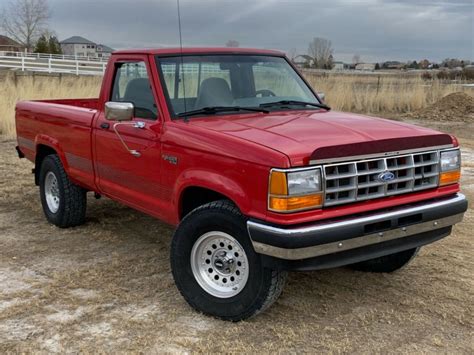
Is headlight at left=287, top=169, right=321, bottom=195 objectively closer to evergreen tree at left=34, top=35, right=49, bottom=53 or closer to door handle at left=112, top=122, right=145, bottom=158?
door handle at left=112, top=122, right=145, bottom=158

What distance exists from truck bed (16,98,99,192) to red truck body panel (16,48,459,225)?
2 centimetres

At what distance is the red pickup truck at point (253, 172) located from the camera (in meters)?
3.37

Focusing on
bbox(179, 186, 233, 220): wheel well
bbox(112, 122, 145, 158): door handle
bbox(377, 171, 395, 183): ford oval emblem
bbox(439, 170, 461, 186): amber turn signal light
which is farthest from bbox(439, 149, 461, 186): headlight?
bbox(112, 122, 145, 158): door handle

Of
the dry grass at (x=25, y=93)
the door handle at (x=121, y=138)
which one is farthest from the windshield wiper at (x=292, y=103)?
the dry grass at (x=25, y=93)

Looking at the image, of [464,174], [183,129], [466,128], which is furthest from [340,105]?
[183,129]

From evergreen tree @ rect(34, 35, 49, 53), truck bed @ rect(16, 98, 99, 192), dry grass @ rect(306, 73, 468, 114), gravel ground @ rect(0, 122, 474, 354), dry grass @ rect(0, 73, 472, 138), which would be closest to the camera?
gravel ground @ rect(0, 122, 474, 354)

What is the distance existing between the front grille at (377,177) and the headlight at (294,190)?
0.08 m

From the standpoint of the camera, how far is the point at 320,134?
3.70m

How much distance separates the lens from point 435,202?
395 cm

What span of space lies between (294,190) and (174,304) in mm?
1424

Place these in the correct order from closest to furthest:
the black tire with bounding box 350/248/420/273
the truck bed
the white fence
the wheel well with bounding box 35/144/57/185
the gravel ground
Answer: the gravel ground, the black tire with bounding box 350/248/420/273, the truck bed, the wheel well with bounding box 35/144/57/185, the white fence

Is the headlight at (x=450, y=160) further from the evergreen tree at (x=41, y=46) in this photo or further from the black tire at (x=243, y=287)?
the evergreen tree at (x=41, y=46)

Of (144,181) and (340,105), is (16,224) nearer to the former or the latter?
(144,181)

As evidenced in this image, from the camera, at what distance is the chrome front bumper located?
129 inches
